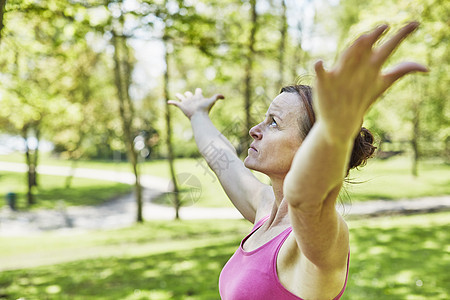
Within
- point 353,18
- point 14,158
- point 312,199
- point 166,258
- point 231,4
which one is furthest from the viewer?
point 14,158

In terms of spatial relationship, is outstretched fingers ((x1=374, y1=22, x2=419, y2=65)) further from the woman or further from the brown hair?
the brown hair

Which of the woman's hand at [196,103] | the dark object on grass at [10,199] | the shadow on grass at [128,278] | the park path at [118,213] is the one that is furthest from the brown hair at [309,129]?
the dark object on grass at [10,199]

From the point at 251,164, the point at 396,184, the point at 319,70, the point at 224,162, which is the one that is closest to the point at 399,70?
the point at 319,70

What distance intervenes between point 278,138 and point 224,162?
2.27 feet

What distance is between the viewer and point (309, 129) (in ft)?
4.72

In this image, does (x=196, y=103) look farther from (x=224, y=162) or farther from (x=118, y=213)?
(x=118, y=213)

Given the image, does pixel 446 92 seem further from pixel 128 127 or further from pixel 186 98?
pixel 186 98

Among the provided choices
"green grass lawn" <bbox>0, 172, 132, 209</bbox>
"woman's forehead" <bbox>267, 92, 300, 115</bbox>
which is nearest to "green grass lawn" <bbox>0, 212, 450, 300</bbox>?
"woman's forehead" <bbox>267, 92, 300, 115</bbox>

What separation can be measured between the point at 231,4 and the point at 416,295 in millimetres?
9549

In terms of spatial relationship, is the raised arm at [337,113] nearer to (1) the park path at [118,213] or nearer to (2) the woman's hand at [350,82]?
(2) the woman's hand at [350,82]

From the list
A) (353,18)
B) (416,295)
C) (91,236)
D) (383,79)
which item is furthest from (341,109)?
(353,18)

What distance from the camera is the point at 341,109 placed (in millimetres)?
789

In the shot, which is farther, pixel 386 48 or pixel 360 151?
pixel 360 151

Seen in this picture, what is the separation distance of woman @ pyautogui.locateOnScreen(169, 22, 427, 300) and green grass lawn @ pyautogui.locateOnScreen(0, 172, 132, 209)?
21.6 meters
